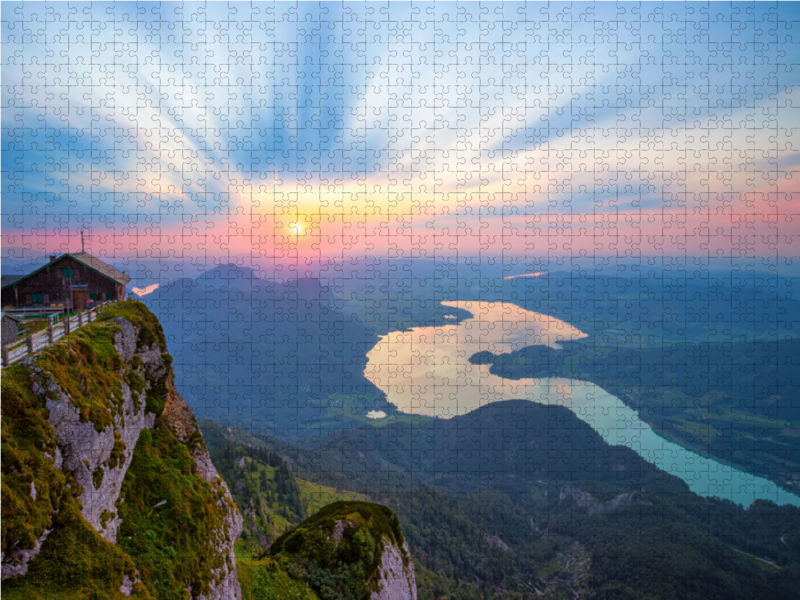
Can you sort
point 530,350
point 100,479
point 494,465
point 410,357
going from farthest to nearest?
point 530,350 → point 494,465 → point 410,357 → point 100,479

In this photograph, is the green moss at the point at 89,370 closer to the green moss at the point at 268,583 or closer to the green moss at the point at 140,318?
the green moss at the point at 140,318

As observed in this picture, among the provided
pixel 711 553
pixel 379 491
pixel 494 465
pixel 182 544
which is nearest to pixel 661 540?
pixel 711 553

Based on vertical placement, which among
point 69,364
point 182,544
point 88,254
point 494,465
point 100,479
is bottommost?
point 494,465

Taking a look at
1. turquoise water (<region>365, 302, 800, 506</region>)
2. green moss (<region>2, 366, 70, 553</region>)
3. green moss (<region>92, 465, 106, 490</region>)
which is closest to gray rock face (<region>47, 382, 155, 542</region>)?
green moss (<region>92, 465, 106, 490</region>)

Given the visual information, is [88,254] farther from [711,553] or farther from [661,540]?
[711,553]

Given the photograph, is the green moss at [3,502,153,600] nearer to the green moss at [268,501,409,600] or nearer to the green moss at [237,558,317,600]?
the green moss at [237,558,317,600]

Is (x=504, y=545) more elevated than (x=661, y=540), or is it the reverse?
(x=661, y=540)
